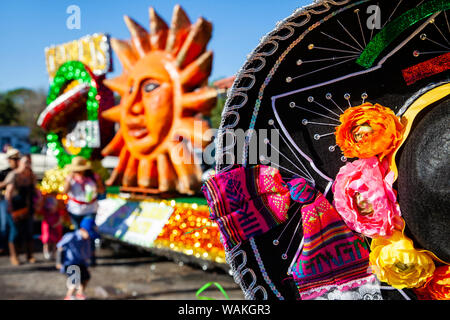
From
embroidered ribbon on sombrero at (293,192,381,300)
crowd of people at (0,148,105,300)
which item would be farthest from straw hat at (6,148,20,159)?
embroidered ribbon on sombrero at (293,192,381,300)

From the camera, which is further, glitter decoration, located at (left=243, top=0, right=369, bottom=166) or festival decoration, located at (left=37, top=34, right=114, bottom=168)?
festival decoration, located at (left=37, top=34, right=114, bottom=168)

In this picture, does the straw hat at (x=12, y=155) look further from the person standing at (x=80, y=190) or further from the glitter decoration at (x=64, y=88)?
the glitter decoration at (x=64, y=88)

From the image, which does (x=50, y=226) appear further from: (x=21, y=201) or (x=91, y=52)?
(x=91, y=52)

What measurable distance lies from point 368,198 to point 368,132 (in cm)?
20

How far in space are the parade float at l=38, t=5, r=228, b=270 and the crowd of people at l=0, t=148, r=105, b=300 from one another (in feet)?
2.34

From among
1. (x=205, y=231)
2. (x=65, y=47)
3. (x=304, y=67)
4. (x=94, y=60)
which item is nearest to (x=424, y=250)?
(x=304, y=67)

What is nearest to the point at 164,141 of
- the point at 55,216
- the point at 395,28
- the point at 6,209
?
the point at 55,216

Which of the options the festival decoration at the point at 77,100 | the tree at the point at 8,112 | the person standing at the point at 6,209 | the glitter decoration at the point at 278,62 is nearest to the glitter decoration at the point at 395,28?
the glitter decoration at the point at 278,62

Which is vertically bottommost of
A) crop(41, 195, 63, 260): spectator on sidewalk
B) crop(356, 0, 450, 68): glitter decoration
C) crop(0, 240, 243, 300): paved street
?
crop(0, 240, 243, 300): paved street

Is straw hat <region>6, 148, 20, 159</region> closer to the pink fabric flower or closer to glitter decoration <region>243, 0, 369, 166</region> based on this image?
glitter decoration <region>243, 0, 369, 166</region>

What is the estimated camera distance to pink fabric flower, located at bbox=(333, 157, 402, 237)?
1197 millimetres

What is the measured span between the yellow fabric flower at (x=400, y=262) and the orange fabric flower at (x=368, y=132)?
252 mm
